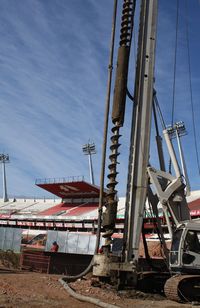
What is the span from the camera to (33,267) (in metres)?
23.9

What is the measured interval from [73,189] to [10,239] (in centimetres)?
3060

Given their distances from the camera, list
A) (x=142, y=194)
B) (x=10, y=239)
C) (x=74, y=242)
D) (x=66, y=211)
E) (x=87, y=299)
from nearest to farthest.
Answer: (x=87, y=299), (x=142, y=194), (x=74, y=242), (x=10, y=239), (x=66, y=211)

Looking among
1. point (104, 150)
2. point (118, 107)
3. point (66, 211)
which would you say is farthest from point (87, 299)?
point (66, 211)

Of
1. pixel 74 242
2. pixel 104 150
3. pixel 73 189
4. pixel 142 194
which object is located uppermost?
pixel 73 189

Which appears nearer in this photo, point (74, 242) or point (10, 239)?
point (74, 242)

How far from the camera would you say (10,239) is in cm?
3167

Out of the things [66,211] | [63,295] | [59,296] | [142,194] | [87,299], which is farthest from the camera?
[66,211]

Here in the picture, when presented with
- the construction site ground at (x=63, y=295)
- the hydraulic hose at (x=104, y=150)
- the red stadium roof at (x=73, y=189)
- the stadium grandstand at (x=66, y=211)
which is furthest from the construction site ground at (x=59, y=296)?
A: the red stadium roof at (x=73, y=189)

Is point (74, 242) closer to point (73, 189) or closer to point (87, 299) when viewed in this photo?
point (87, 299)

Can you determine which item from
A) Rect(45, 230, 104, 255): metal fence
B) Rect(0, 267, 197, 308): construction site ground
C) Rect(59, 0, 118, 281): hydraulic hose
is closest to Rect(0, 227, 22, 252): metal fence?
Rect(45, 230, 104, 255): metal fence

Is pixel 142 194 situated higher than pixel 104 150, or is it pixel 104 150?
pixel 104 150

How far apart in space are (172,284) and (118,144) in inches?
188

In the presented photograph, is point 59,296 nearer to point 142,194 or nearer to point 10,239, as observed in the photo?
point 142,194

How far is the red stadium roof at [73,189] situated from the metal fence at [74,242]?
3011cm
